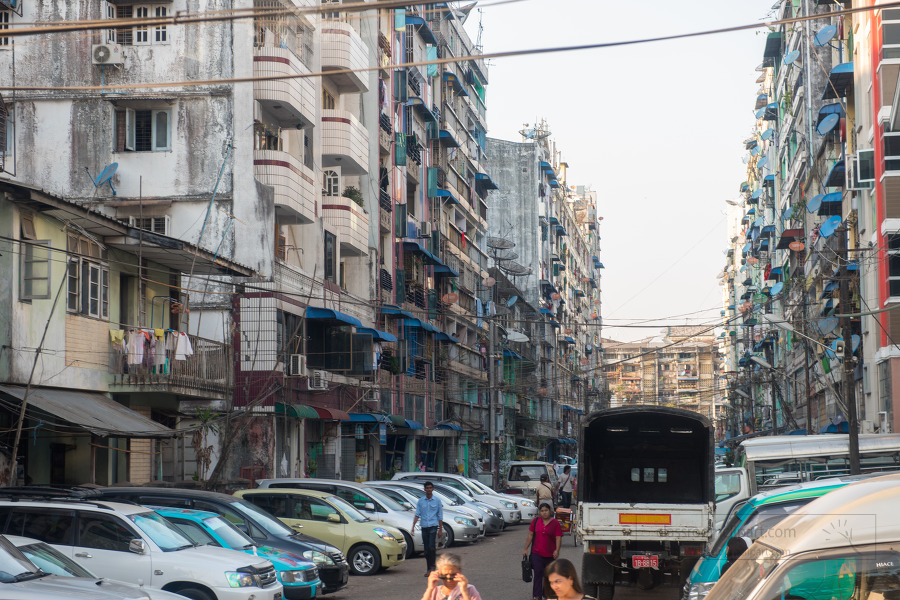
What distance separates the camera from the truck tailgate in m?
16.9

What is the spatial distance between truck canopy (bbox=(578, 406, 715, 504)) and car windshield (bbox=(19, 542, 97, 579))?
975 centimetres

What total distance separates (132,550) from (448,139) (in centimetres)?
4725

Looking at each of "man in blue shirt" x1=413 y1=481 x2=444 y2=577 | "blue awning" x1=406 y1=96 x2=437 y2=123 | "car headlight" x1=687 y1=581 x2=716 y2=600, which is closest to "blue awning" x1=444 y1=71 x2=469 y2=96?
"blue awning" x1=406 y1=96 x2=437 y2=123

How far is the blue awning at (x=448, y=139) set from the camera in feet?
193

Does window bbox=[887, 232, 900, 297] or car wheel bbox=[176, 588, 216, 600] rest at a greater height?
window bbox=[887, 232, 900, 297]

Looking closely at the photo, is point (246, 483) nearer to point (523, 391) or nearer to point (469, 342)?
point (469, 342)

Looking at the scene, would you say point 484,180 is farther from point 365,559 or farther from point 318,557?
point 318,557

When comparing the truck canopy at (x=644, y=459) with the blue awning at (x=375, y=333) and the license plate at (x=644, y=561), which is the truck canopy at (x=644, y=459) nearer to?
the license plate at (x=644, y=561)

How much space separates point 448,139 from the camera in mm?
59438

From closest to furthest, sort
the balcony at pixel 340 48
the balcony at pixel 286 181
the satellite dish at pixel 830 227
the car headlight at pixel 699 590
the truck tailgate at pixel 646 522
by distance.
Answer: the car headlight at pixel 699 590 < the truck tailgate at pixel 646 522 < the balcony at pixel 286 181 < the balcony at pixel 340 48 < the satellite dish at pixel 830 227

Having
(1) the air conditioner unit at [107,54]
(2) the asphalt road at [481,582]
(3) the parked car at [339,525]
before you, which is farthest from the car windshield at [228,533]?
(1) the air conditioner unit at [107,54]

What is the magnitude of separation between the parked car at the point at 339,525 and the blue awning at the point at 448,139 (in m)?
39.1

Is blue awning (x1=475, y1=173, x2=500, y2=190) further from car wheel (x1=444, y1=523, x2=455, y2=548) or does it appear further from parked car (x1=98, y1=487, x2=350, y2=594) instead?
parked car (x1=98, y1=487, x2=350, y2=594)

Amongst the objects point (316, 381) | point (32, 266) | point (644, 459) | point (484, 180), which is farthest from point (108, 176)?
point (484, 180)
